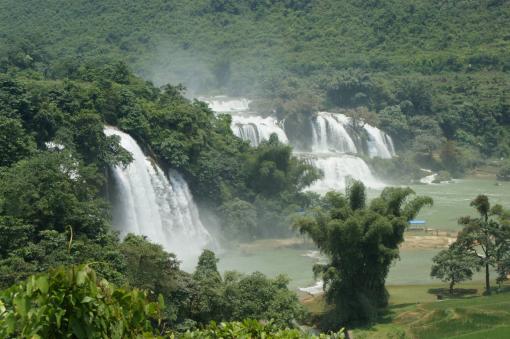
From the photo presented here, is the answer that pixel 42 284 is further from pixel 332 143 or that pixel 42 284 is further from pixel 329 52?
pixel 329 52

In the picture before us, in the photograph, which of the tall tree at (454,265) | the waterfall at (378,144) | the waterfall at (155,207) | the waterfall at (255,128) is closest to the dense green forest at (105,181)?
the waterfall at (155,207)

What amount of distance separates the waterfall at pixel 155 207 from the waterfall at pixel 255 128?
12461 millimetres

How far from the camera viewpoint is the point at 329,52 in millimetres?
73438

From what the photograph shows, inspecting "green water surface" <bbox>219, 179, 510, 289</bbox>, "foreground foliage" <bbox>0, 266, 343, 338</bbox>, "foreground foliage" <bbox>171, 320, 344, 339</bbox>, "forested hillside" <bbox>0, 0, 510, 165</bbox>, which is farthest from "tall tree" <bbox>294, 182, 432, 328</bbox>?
"forested hillside" <bbox>0, 0, 510, 165</bbox>

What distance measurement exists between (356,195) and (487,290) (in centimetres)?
466

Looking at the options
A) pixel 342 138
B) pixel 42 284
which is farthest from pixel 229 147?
pixel 42 284

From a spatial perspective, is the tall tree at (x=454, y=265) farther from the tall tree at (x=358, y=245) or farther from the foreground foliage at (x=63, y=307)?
the foreground foliage at (x=63, y=307)

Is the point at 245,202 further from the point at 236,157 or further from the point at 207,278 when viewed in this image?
the point at 207,278

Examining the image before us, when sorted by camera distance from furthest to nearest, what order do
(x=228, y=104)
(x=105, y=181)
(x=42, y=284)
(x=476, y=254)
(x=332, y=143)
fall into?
(x=228, y=104) < (x=332, y=143) < (x=105, y=181) < (x=476, y=254) < (x=42, y=284)

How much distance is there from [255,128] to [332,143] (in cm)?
674

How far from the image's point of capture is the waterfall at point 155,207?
84.0 ft

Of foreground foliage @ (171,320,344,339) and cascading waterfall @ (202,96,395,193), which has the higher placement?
cascading waterfall @ (202,96,395,193)

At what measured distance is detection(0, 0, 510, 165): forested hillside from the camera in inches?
2126

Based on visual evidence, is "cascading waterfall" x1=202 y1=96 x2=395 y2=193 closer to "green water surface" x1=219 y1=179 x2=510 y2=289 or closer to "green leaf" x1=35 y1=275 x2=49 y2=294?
"green water surface" x1=219 y1=179 x2=510 y2=289
